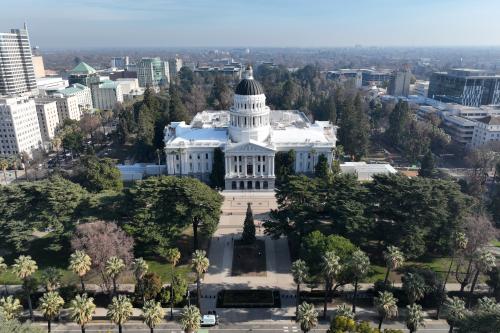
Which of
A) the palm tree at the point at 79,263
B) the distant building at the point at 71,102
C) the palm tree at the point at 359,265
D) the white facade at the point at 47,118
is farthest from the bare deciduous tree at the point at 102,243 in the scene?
the distant building at the point at 71,102

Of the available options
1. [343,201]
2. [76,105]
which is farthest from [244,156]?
[76,105]

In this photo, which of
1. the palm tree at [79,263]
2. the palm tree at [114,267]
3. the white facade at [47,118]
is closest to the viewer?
the palm tree at [79,263]

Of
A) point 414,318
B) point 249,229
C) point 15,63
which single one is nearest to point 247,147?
point 249,229

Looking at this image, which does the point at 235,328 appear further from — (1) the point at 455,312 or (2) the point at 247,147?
(2) the point at 247,147

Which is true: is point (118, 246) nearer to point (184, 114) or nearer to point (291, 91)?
point (184, 114)

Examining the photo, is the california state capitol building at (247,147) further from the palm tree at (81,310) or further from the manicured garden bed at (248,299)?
the palm tree at (81,310)

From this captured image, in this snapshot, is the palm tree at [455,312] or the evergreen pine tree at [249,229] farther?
the evergreen pine tree at [249,229]

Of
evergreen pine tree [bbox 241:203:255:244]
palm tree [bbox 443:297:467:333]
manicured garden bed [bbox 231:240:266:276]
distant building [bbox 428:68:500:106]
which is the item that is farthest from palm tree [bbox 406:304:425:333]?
distant building [bbox 428:68:500:106]
